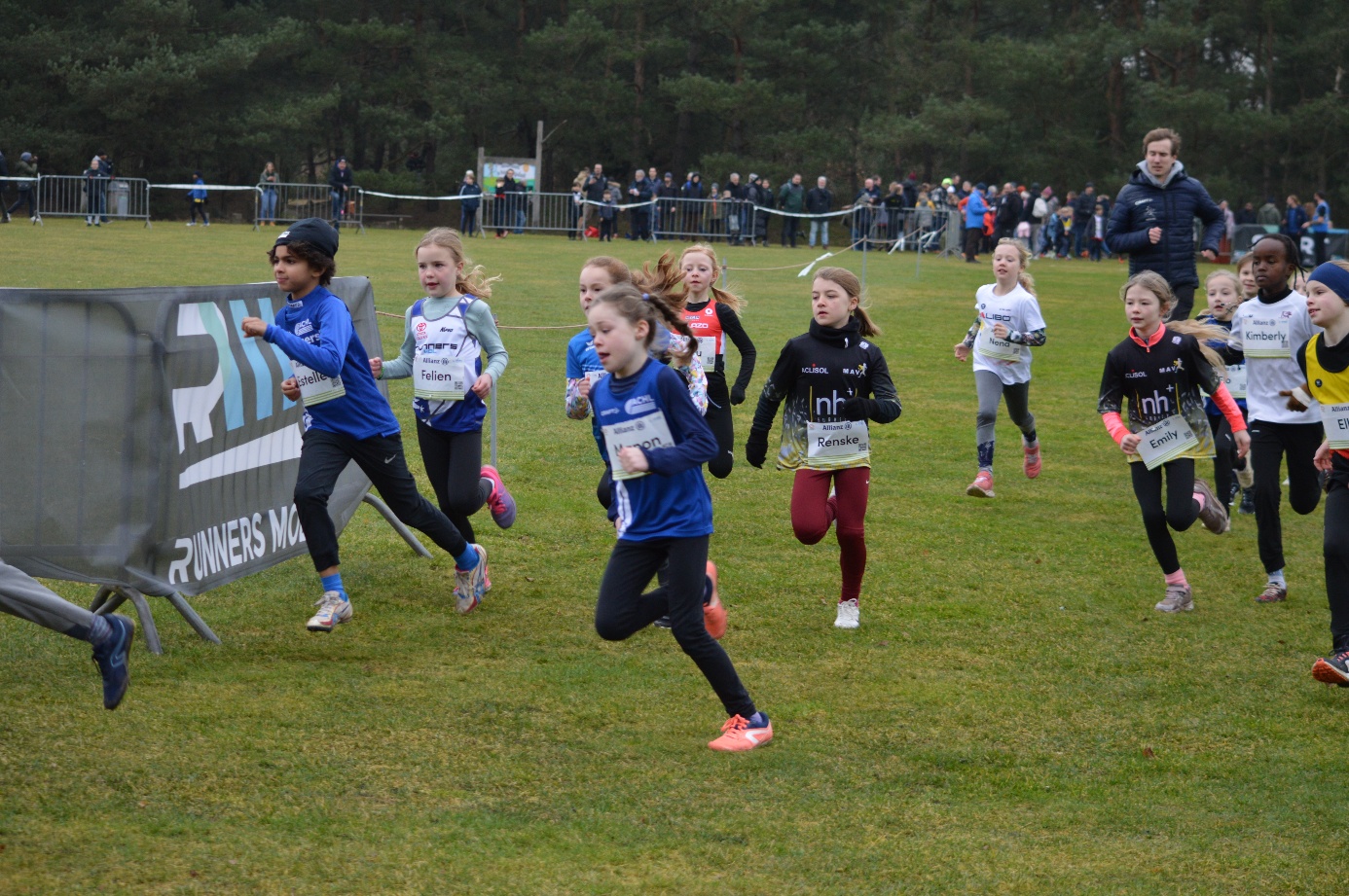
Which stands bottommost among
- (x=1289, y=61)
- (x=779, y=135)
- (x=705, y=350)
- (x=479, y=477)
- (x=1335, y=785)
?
(x=1335, y=785)

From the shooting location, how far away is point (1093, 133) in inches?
2238

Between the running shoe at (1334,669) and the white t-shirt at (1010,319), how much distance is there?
4.44m

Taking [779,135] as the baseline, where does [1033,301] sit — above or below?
below

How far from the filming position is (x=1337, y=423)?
21.2 ft

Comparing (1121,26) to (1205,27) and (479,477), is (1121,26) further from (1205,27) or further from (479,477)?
(479,477)

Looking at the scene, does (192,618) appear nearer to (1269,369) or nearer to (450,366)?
(450,366)

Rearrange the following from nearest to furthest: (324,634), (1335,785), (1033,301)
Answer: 1. (1335,785)
2. (324,634)
3. (1033,301)

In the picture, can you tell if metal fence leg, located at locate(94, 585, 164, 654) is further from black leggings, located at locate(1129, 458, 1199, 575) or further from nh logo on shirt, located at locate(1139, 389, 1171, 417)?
nh logo on shirt, located at locate(1139, 389, 1171, 417)

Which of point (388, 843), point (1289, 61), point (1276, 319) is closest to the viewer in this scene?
point (388, 843)

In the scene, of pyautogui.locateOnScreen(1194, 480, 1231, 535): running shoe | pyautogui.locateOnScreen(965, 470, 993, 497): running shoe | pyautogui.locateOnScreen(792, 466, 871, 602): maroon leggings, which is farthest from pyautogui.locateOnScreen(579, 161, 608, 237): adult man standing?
pyautogui.locateOnScreen(792, 466, 871, 602): maroon leggings

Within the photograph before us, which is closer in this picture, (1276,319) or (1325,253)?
(1276,319)


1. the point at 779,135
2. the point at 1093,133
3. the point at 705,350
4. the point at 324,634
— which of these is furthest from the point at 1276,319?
the point at 1093,133

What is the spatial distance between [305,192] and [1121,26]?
34.0 m

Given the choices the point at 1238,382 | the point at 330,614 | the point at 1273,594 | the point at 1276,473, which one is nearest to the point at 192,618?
the point at 330,614
